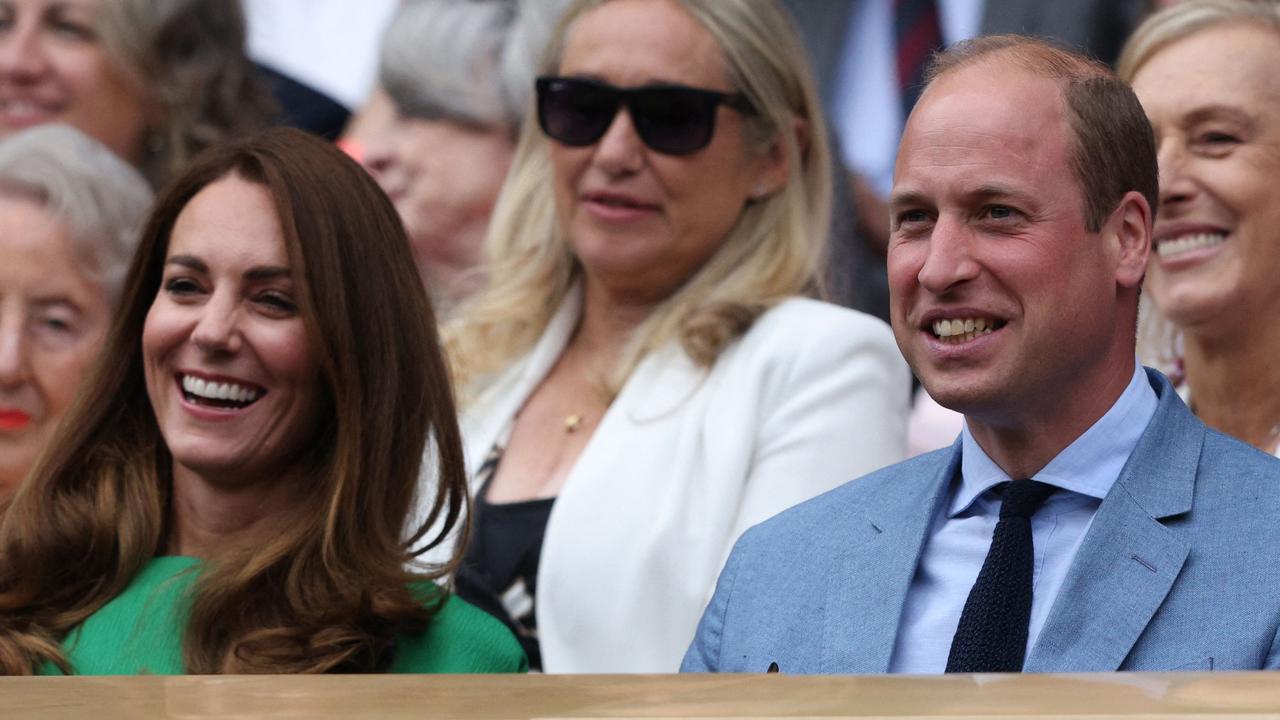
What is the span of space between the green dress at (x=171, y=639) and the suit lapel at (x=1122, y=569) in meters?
0.86

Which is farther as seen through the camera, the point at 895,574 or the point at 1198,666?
the point at 895,574

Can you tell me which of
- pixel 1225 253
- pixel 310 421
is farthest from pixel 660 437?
pixel 1225 253

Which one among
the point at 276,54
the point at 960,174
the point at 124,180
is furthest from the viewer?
the point at 276,54

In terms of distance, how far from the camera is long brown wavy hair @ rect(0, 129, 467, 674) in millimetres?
2662

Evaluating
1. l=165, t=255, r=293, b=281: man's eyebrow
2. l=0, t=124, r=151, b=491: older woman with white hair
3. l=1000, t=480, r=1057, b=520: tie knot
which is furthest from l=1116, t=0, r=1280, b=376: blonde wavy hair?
l=0, t=124, r=151, b=491: older woman with white hair

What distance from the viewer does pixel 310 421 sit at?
2.83 m

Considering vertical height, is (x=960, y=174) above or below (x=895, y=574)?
above

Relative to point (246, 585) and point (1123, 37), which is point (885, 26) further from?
point (246, 585)

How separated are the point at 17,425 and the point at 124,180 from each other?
62 cm

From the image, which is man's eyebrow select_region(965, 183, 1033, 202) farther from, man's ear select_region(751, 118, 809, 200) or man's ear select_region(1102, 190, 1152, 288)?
man's ear select_region(751, 118, 809, 200)

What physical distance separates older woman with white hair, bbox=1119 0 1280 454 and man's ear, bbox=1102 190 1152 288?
90 cm

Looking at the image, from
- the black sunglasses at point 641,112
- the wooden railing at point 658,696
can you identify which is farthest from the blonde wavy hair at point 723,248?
the wooden railing at point 658,696

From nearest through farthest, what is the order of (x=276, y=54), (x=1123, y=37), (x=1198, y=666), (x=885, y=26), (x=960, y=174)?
(x=1198, y=666) < (x=960, y=174) < (x=1123, y=37) < (x=885, y=26) < (x=276, y=54)

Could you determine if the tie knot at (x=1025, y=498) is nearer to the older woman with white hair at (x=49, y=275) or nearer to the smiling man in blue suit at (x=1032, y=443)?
the smiling man in blue suit at (x=1032, y=443)
